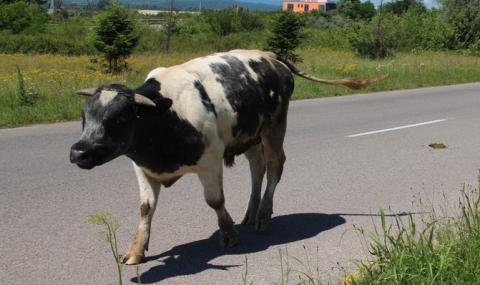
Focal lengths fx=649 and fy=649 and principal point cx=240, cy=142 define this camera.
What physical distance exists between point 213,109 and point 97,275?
4.66 ft

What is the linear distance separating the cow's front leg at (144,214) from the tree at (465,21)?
3438 centimetres

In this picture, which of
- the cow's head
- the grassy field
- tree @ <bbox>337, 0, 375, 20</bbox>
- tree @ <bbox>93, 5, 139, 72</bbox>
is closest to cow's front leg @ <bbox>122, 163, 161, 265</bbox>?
the cow's head

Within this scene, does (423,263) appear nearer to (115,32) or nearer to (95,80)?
(95,80)

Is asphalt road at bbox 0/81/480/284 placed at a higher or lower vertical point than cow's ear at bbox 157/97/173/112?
lower

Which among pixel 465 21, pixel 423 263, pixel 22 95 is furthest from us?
pixel 465 21

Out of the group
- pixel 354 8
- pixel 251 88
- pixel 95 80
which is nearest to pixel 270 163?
pixel 251 88

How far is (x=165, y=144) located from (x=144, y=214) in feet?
2.15

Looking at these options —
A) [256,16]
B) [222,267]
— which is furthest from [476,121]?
[256,16]

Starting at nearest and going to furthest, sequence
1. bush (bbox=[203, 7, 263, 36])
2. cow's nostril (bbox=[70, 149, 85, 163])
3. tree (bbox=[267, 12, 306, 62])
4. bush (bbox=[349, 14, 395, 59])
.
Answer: cow's nostril (bbox=[70, 149, 85, 163]) < tree (bbox=[267, 12, 306, 62]) < bush (bbox=[349, 14, 395, 59]) < bush (bbox=[203, 7, 263, 36])

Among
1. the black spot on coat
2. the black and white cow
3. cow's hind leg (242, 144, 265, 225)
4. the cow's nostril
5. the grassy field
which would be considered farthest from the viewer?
the grassy field

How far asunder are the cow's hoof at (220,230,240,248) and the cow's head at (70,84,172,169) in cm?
124

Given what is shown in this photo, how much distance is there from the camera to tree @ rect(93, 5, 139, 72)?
25828mm

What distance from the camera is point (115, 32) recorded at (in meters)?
26.0

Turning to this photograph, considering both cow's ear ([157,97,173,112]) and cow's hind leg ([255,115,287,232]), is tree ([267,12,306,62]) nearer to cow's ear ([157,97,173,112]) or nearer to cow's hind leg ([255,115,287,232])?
cow's hind leg ([255,115,287,232])
